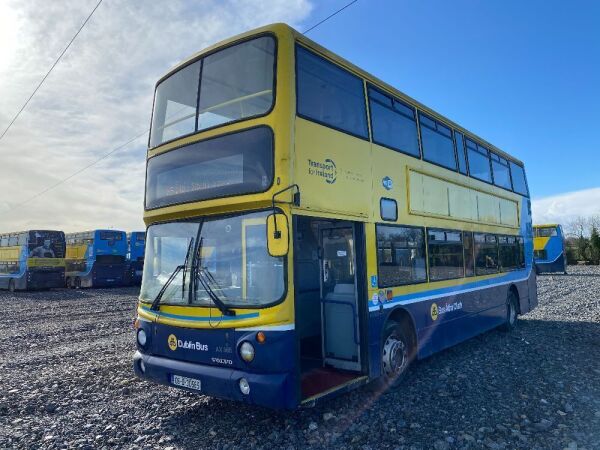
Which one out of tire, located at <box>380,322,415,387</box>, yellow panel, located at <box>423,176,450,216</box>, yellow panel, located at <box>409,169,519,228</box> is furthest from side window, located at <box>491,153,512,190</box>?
tire, located at <box>380,322,415,387</box>

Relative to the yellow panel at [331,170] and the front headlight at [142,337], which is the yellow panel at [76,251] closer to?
the front headlight at [142,337]

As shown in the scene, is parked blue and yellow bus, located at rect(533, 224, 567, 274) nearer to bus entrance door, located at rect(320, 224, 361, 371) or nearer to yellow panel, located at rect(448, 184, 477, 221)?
yellow panel, located at rect(448, 184, 477, 221)

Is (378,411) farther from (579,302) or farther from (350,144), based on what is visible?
(579,302)

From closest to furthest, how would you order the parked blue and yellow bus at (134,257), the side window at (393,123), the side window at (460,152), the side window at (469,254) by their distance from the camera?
the side window at (393,123) → the side window at (469,254) → the side window at (460,152) → the parked blue and yellow bus at (134,257)

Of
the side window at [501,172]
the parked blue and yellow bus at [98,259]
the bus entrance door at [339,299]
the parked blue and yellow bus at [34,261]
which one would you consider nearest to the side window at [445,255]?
the bus entrance door at [339,299]

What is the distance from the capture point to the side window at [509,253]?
11.2 metres

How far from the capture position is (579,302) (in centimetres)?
1734

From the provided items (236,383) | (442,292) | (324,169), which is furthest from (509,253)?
(236,383)

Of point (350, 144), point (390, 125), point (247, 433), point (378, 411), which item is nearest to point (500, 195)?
point (390, 125)

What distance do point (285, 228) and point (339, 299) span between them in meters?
2.09

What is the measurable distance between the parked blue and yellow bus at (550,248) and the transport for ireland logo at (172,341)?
113ft

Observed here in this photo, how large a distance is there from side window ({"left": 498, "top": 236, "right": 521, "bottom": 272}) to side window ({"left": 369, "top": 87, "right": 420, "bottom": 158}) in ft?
15.3

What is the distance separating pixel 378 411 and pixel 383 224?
101 inches

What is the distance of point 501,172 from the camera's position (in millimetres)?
11789
